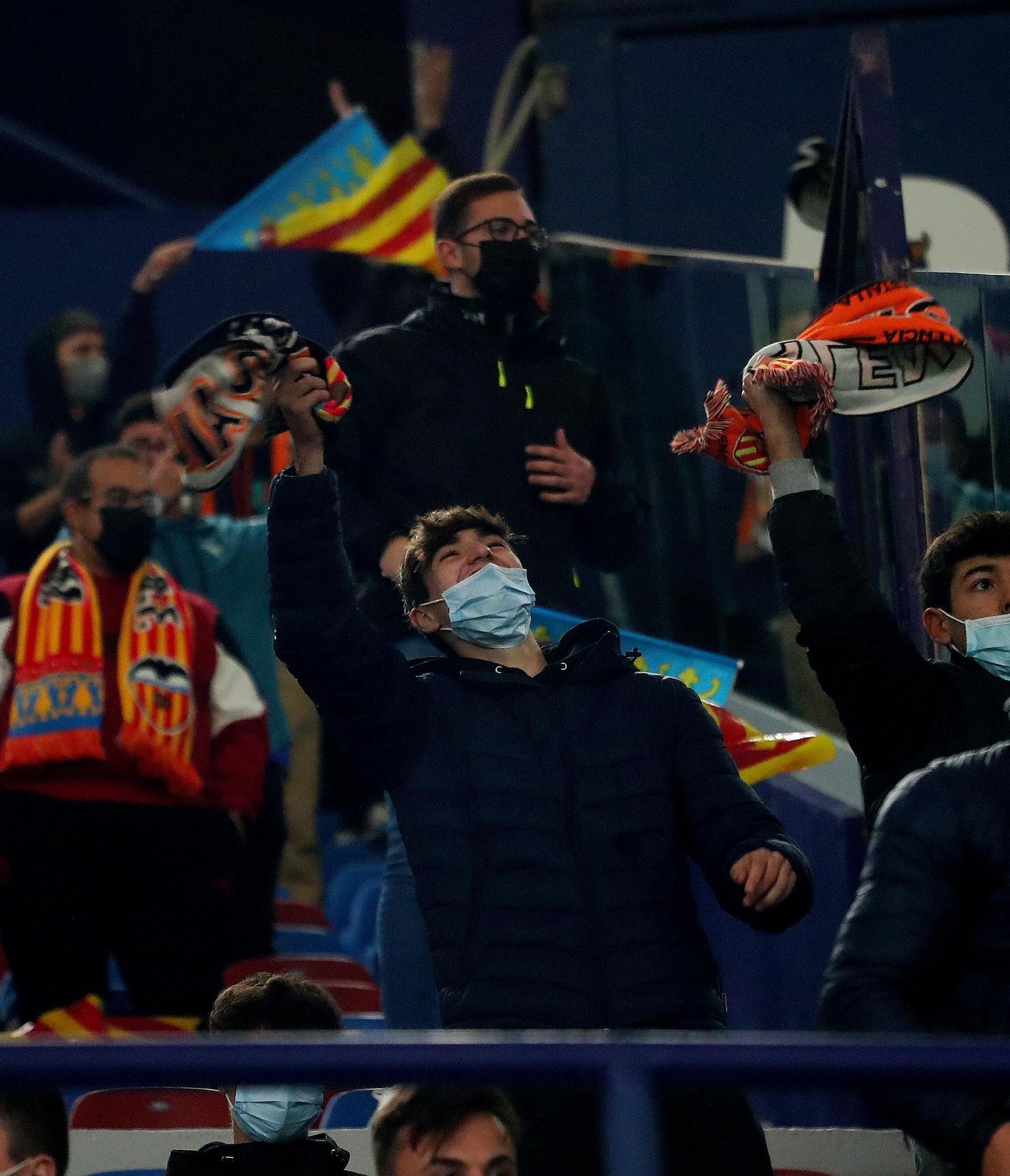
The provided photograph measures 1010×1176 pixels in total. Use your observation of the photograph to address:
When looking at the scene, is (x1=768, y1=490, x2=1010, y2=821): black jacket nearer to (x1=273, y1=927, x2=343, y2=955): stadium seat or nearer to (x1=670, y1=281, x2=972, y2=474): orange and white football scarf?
(x1=670, y1=281, x2=972, y2=474): orange and white football scarf

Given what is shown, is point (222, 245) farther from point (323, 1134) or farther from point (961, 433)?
point (323, 1134)

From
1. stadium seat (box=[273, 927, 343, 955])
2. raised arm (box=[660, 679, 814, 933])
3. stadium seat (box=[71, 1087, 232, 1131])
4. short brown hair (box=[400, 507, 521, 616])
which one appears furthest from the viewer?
stadium seat (box=[273, 927, 343, 955])

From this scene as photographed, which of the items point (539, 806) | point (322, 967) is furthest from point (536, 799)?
point (322, 967)

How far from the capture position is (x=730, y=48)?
31.7ft

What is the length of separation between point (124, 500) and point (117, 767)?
0.75 metres

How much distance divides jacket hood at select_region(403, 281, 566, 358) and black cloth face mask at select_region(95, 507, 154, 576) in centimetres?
A: 88

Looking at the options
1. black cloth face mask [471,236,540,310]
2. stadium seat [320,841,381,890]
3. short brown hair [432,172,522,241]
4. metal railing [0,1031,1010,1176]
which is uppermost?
short brown hair [432,172,522,241]

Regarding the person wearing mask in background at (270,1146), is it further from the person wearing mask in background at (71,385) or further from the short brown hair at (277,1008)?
the person wearing mask in background at (71,385)

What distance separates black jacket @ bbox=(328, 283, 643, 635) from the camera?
498cm

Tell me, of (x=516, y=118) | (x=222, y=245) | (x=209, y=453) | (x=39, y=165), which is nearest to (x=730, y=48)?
(x=516, y=118)

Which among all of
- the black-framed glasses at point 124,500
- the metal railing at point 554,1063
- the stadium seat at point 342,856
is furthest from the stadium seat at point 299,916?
the metal railing at point 554,1063

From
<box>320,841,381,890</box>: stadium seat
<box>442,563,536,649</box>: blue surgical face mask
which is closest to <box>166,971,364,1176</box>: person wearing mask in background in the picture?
<box>442,563,536,649</box>: blue surgical face mask

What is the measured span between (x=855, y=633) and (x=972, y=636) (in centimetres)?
26

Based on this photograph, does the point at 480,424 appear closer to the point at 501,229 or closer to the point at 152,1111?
the point at 501,229
